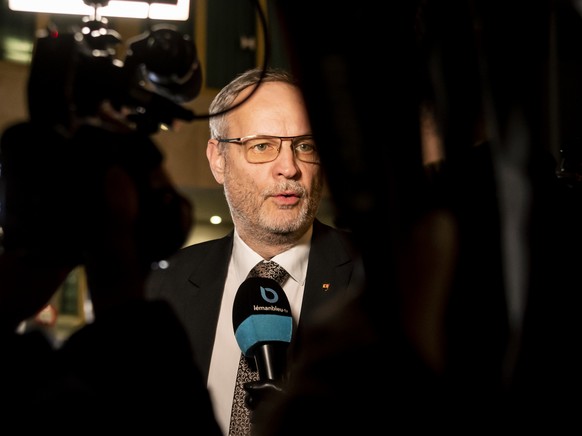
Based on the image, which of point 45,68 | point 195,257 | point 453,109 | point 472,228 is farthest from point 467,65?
point 195,257

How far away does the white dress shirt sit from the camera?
104cm

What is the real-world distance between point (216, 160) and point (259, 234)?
0.54 feet

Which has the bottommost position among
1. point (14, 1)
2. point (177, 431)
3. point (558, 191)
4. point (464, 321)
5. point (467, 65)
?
point (177, 431)

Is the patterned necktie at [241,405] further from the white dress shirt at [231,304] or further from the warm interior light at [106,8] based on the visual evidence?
the warm interior light at [106,8]

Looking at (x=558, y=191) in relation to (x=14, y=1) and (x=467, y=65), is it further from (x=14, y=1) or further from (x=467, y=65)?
(x=14, y=1)

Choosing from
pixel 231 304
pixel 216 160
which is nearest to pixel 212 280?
pixel 231 304

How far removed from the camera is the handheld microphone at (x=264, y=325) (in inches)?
33.3

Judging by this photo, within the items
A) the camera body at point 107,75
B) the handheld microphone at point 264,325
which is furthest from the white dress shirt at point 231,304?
the camera body at point 107,75

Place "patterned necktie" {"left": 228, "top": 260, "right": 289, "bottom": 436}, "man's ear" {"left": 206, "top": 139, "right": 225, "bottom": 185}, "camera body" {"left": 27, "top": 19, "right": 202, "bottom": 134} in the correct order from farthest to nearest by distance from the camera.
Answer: "man's ear" {"left": 206, "top": 139, "right": 225, "bottom": 185} → "patterned necktie" {"left": 228, "top": 260, "right": 289, "bottom": 436} → "camera body" {"left": 27, "top": 19, "right": 202, "bottom": 134}

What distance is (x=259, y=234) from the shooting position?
3.94 ft

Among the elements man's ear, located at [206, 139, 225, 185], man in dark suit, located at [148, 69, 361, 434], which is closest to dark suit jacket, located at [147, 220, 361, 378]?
man in dark suit, located at [148, 69, 361, 434]

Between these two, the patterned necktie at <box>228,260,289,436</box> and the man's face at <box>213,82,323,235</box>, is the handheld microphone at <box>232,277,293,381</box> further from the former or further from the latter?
the man's face at <box>213,82,323,235</box>

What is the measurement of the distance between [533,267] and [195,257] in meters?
0.63

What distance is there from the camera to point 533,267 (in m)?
0.65
